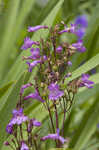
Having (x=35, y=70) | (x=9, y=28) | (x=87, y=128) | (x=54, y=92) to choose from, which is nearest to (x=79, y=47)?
(x=54, y=92)

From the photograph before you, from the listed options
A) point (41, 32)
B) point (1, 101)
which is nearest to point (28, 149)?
point (1, 101)

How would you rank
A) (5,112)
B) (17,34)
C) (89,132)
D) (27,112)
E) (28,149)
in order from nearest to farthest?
(28,149), (5,112), (27,112), (89,132), (17,34)

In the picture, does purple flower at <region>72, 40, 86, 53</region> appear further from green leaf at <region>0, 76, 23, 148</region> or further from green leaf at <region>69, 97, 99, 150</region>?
green leaf at <region>69, 97, 99, 150</region>

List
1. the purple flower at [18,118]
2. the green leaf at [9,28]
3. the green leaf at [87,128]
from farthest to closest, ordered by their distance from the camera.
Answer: the green leaf at [9,28]
the green leaf at [87,128]
the purple flower at [18,118]

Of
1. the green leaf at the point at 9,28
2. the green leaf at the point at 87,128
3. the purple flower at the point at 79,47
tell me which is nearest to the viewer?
the purple flower at the point at 79,47

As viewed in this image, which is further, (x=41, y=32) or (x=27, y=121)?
(x=41, y=32)

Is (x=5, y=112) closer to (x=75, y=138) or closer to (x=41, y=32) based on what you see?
(x=41, y=32)

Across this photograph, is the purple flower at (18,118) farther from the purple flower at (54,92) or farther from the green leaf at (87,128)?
the green leaf at (87,128)

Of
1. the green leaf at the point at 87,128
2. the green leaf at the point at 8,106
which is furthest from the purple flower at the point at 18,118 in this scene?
the green leaf at the point at 87,128

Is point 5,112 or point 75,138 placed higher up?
point 5,112
